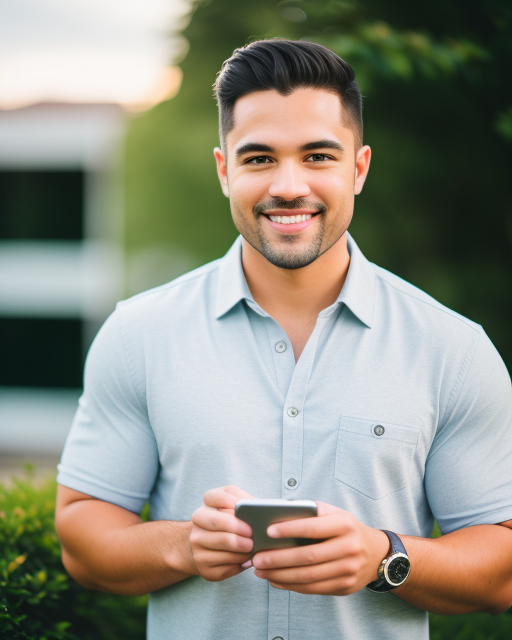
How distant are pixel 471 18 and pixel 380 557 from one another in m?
3.51

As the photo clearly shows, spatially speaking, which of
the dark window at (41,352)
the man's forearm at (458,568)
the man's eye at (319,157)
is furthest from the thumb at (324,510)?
the dark window at (41,352)

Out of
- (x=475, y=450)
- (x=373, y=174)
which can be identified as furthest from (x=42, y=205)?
(x=475, y=450)

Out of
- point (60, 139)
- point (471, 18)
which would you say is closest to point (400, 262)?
point (471, 18)

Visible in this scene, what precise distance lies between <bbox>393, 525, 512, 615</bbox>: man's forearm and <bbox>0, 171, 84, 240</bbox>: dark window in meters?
9.87

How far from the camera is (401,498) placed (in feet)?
6.62

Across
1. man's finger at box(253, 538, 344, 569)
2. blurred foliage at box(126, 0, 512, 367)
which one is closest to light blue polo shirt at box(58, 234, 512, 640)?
man's finger at box(253, 538, 344, 569)

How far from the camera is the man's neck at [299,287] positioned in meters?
2.22

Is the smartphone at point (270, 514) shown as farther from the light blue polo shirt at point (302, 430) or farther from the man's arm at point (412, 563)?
the light blue polo shirt at point (302, 430)

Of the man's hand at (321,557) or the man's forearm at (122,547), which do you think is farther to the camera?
the man's forearm at (122,547)

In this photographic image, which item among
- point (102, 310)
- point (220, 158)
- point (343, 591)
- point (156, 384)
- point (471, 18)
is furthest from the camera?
point (102, 310)

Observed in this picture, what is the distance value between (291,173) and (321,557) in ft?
3.83

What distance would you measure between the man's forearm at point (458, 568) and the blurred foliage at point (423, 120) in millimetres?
2204

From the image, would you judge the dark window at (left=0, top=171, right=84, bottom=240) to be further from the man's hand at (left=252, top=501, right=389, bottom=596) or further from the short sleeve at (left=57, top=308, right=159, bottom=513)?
the man's hand at (left=252, top=501, right=389, bottom=596)

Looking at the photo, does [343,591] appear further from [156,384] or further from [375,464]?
[156,384]
